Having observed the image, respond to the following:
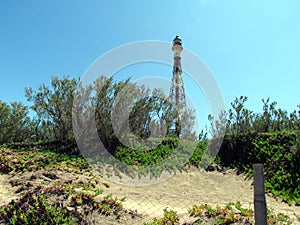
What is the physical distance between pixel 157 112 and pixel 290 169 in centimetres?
668

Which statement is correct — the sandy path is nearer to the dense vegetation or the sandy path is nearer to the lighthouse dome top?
the dense vegetation

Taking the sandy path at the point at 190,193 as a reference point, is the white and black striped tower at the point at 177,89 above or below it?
above

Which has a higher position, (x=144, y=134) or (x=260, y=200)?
(x=144, y=134)

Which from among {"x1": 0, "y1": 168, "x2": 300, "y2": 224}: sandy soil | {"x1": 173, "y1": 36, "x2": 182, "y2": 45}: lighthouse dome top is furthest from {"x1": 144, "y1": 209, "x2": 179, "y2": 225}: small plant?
{"x1": 173, "y1": 36, "x2": 182, "y2": 45}: lighthouse dome top

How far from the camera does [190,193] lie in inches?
288

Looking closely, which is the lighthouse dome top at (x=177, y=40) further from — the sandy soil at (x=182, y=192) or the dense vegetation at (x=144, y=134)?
the sandy soil at (x=182, y=192)

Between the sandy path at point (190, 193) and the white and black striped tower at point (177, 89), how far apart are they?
4807mm

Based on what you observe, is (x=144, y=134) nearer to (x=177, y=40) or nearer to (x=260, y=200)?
(x=260, y=200)

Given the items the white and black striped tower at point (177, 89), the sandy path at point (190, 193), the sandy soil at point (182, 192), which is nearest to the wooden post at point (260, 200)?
the sandy soil at point (182, 192)

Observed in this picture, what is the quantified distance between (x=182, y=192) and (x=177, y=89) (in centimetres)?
1065

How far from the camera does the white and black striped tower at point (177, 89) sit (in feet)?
44.5

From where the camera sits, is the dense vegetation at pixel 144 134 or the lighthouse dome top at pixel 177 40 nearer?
the dense vegetation at pixel 144 134

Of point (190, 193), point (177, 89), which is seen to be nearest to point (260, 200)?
point (190, 193)

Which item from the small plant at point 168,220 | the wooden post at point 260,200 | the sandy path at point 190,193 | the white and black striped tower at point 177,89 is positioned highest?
the white and black striped tower at point 177,89
